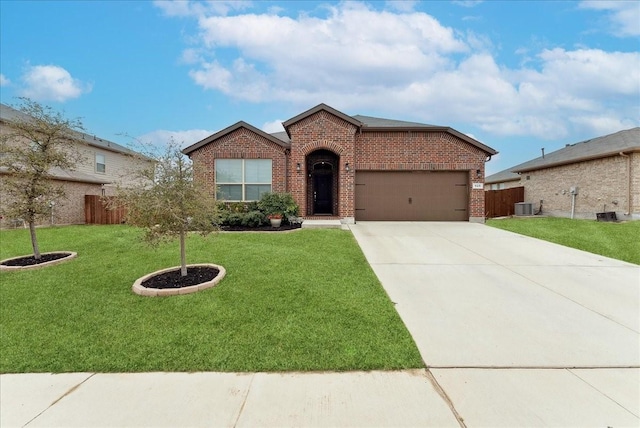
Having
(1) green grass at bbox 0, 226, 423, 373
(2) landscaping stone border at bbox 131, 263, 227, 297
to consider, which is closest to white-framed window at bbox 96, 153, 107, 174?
(1) green grass at bbox 0, 226, 423, 373

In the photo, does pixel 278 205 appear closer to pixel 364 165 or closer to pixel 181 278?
pixel 364 165

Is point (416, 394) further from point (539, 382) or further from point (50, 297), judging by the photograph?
point (50, 297)

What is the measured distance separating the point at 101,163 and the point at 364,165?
18343 millimetres

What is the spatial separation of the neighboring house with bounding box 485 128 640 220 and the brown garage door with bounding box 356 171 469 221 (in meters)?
7.27

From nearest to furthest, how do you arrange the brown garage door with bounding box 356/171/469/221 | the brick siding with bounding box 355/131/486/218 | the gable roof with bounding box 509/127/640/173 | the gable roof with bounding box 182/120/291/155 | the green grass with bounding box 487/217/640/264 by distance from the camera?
1. the green grass with bounding box 487/217/640/264
2. the gable roof with bounding box 182/120/291/155
3. the brick siding with bounding box 355/131/486/218
4. the brown garage door with bounding box 356/171/469/221
5. the gable roof with bounding box 509/127/640/173

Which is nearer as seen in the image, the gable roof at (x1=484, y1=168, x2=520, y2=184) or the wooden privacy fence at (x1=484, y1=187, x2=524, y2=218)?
the wooden privacy fence at (x1=484, y1=187, x2=524, y2=218)

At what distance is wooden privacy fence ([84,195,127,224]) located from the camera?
16141mm

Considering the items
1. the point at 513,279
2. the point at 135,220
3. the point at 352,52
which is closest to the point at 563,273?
the point at 513,279

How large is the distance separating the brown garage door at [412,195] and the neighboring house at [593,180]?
7.27 m

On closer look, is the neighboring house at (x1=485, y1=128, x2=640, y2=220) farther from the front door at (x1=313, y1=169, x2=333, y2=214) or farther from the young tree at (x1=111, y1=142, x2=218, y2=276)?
the young tree at (x1=111, y1=142, x2=218, y2=276)

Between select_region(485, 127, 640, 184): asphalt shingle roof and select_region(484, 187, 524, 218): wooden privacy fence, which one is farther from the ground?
select_region(485, 127, 640, 184): asphalt shingle roof

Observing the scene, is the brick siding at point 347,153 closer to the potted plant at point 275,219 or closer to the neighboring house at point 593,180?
the potted plant at point 275,219

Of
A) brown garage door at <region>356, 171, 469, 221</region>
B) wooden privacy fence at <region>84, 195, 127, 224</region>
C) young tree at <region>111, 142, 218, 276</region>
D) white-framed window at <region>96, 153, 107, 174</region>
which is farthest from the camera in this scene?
white-framed window at <region>96, 153, 107, 174</region>

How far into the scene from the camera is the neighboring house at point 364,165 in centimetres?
1256
